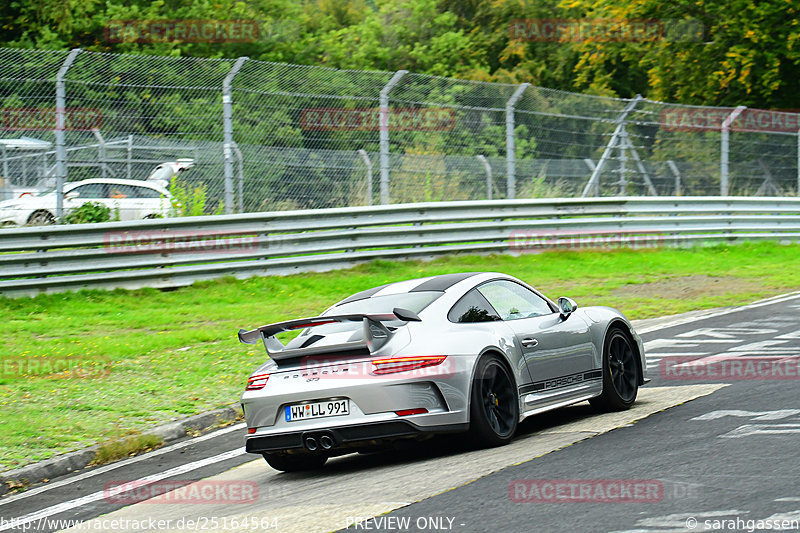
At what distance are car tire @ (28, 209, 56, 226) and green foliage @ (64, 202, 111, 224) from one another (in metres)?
0.21

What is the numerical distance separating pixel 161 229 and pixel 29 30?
63.3ft

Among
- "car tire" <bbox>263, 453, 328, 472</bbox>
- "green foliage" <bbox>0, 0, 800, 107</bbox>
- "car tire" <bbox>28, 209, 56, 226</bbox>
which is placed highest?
"green foliage" <bbox>0, 0, 800, 107</bbox>

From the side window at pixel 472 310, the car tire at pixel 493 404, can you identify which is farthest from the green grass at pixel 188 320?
the car tire at pixel 493 404

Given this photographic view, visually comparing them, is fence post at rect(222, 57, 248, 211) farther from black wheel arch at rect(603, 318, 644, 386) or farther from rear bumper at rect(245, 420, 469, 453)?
rear bumper at rect(245, 420, 469, 453)

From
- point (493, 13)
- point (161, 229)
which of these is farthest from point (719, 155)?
point (493, 13)

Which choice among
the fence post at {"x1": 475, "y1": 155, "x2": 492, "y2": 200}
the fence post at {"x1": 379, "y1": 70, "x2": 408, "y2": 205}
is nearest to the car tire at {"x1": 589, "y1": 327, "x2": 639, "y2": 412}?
the fence post at {"x1": 379, "y1": 70, "x2": 408, "y2": 205}

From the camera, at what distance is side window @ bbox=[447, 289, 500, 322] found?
24.8 feet

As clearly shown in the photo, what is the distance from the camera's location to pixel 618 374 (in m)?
8.69

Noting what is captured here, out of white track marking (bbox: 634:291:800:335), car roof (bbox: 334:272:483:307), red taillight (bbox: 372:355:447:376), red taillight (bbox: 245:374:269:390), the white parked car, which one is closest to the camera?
red taillight (bbox: 372:355:447:376)

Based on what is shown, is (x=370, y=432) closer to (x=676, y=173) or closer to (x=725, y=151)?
(x=676, y=173)

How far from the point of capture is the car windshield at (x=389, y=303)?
7.62 meters

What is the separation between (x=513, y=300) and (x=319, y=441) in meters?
2.11

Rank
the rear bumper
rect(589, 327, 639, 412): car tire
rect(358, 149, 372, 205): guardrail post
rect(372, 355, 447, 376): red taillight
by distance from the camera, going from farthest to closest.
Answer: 1. rect(358, 149, 372, 205): guardrail post
2. rect(589, 327, 639, 412): car tire
3. rect(372, 355, 447, 376): red taillight
4. the rear bumper

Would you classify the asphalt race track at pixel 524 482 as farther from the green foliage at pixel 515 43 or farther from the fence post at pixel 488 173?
the fence post at pixel 488 173
